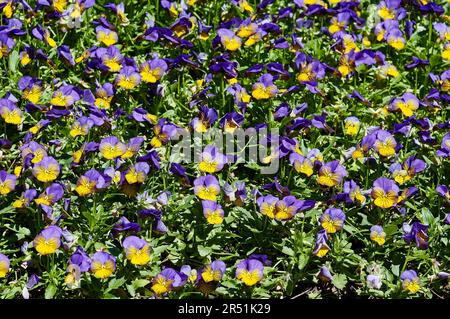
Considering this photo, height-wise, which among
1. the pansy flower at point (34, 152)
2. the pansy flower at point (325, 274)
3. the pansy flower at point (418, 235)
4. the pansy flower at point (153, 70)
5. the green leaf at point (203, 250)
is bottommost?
the pansy flower at point (325, 274)

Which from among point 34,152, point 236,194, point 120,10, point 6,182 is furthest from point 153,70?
point 6,182

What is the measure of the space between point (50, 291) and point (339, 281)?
4.98ft

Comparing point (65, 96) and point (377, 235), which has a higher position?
point (65, 96)

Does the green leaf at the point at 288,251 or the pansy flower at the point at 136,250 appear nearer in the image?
the pansy flower at the point at 136,250

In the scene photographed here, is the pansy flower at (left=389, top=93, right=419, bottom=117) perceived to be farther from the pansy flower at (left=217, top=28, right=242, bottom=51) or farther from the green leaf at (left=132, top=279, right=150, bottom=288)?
the green leaf at (left=132, top=279, right=150, bottom=288)

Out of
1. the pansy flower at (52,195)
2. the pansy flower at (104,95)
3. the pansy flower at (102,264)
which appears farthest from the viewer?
the pansy flower at (104,95)

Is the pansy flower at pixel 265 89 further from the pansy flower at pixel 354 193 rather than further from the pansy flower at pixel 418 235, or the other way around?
the pansy flower at pixel 418 235

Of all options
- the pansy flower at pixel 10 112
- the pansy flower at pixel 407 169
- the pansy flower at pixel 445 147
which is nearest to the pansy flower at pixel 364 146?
the pansy flower at pixel 407 169

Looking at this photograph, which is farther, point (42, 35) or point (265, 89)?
point (42, 35)

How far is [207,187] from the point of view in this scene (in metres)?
4.89

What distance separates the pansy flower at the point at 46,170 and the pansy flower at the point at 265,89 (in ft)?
4.54

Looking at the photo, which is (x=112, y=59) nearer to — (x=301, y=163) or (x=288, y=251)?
(x=301, y=163)

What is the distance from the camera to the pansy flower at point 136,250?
4.59 m

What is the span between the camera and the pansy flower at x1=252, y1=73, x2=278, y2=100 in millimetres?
5578
